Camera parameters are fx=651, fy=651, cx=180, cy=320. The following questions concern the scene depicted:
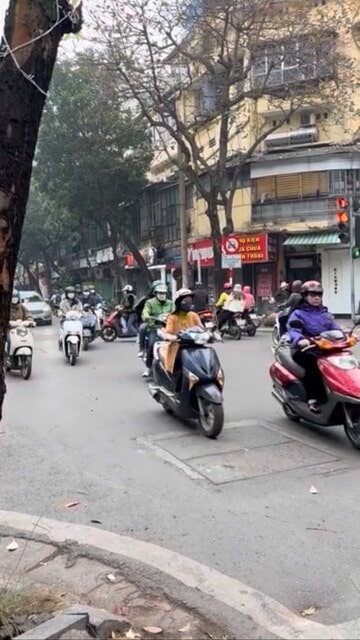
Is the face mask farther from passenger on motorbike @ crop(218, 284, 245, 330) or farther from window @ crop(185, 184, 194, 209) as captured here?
window @ crop(185, 184, 194, 209)

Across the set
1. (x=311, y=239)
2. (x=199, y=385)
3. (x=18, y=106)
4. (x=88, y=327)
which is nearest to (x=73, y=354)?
(x=88, y=327)

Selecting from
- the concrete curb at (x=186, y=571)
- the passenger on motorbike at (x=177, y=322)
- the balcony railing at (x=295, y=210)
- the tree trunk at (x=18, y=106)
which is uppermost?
the balcony railing at (x=295, y=210)

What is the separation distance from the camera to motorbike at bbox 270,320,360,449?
20.2ft

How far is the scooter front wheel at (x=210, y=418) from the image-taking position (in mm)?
6738

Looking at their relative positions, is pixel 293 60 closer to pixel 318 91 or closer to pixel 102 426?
pixel 318 91

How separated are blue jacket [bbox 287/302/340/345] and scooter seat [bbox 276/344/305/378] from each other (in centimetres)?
33

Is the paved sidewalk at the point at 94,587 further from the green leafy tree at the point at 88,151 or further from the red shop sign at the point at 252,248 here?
the green leafy tree at the point at 88,151

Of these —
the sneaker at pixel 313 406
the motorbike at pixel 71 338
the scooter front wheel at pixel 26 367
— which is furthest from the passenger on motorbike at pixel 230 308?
the sneaker at pixel 313 406

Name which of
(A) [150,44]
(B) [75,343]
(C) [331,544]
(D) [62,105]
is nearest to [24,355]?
(B) [75,343]

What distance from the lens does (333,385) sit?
625cm

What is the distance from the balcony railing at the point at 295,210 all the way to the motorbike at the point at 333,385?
20527 millimetres

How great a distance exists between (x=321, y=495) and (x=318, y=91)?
817 inches

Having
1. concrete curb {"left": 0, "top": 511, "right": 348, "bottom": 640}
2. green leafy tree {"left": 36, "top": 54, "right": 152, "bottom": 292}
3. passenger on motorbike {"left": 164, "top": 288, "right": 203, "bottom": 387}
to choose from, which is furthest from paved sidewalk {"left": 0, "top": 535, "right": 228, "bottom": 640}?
green leafy tree {"left": 36, "top": 54, "right": 152, "bottom": 292}

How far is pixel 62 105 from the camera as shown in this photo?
3138 centimetres
